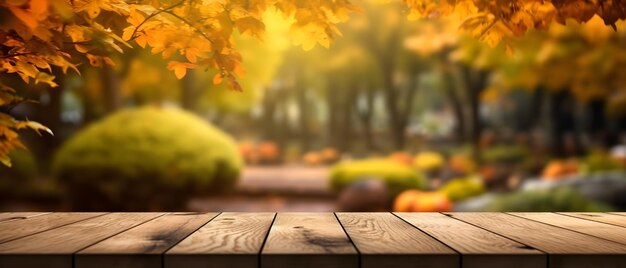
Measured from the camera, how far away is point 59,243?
2.37m

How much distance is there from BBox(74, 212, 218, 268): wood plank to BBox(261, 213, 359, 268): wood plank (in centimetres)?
38

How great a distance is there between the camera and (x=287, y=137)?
3209 centimetres

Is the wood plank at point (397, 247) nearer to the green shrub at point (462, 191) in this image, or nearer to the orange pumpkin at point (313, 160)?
the green shrub at point (462, 191)

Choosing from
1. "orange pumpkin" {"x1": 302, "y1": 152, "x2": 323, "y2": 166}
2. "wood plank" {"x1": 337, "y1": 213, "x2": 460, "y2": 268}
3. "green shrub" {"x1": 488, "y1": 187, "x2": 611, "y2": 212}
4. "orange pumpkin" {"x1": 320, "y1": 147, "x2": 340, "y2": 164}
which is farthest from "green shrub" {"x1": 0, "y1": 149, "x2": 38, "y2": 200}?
"wood plank" {"x1": 337, "y1": 213, "x2": 460, "y2": 268}

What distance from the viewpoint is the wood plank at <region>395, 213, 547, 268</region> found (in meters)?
2.18

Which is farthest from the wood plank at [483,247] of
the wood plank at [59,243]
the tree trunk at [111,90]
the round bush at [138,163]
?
the tree trunk at [111,90]

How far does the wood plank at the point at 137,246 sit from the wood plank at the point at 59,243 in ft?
0.19

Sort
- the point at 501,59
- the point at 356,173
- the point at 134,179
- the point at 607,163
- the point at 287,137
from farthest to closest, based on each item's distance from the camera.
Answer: the point at 287,137
the point at 607,163
the point at 356,173
the point at 501,59
the point at 134,179

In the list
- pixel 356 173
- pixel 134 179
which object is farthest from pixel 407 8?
pixel 356 173

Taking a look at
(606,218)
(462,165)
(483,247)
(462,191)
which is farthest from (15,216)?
(462,165)

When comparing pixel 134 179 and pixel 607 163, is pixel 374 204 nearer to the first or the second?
pixel 134 179

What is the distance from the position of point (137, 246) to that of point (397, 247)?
0.97m

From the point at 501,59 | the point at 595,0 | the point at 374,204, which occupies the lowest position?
the point at 374,204

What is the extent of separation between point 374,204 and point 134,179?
15.1 feet
